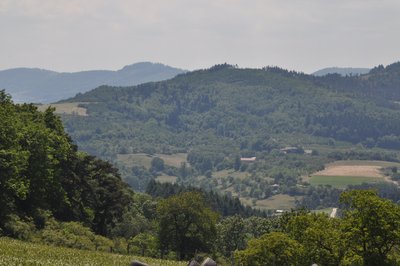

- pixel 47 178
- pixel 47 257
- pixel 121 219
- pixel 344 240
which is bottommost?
pixel 121 219

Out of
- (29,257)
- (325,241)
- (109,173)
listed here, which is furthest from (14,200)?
(325,241)

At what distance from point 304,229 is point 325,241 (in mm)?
5290

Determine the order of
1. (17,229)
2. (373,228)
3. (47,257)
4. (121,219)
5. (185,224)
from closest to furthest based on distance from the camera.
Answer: (47,257) < (373,228) < (17,229) < (185,224) < (121,219)

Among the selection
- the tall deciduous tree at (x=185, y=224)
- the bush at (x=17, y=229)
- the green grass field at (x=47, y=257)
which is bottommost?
the tall deciduous tree at (x=185, y=224)

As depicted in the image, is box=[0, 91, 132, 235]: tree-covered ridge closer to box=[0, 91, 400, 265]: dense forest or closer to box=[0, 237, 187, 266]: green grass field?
box=[0, 91, 400, 265]: dense forest

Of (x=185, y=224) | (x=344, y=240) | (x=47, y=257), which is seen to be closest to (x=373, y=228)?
(x=344, y=240)

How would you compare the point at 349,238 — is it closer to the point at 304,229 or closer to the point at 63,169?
the point at 304,229

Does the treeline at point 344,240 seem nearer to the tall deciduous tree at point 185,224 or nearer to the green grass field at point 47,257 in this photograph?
the green grass field at point 47,257

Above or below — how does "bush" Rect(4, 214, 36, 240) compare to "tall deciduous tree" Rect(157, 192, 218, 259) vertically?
above

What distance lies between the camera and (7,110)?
294ft

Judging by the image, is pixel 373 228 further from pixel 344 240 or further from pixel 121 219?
pixel 121 219

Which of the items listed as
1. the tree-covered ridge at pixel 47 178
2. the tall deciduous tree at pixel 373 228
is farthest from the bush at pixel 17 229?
the tall deciduous tree at pixel 373 228

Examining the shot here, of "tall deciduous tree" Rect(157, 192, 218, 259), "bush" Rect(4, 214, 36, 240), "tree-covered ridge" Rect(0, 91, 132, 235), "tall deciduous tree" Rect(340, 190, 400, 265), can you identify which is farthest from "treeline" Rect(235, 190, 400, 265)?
"tall deciduous tree" Rect(157, 192, 218, 259)

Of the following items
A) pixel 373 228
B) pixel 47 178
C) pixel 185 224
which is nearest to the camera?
pixel 373 228
